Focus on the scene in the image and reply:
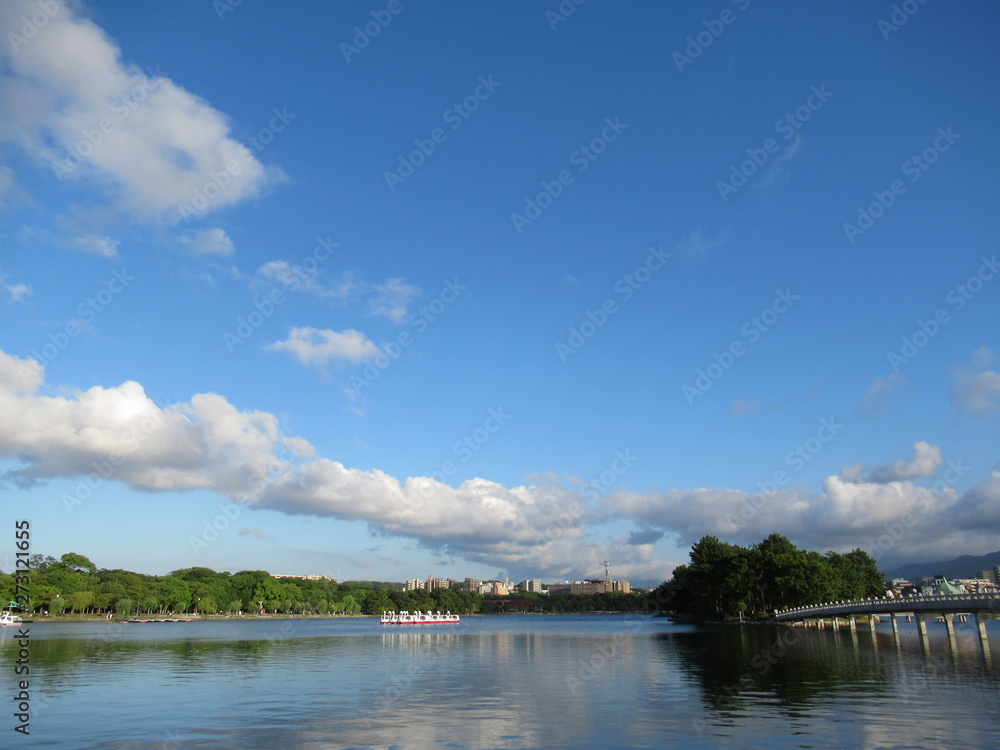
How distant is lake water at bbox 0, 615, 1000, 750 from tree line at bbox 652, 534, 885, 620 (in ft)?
176

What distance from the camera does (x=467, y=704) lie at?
28.5 m

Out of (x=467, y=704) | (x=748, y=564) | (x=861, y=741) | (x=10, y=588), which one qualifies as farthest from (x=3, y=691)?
(x=10, y=588)

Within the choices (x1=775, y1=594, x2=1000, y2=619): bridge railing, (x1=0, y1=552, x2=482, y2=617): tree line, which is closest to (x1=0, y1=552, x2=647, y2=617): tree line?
(x1=0, y1=552, x2=482, y2=617): tree line

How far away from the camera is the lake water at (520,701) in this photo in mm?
21453

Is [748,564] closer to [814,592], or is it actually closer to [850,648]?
[814,592]

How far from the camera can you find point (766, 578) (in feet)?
354

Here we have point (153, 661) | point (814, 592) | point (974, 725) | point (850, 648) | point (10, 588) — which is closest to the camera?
point (974, 725)

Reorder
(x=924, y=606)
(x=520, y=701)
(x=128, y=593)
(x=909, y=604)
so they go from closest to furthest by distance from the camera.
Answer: (x=520, y=701) → (x=924, y=606) → (x=909, y=604) → (x=128, y=593)

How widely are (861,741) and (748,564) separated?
94.1 metres

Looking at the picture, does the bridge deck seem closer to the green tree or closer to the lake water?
the lake water

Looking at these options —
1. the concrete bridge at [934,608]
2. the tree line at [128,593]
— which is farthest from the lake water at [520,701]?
the tree line at [128,593]

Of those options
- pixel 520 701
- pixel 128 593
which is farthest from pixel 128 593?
pixel 520 701

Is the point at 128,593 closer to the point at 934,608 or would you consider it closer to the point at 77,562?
the point at 77,562

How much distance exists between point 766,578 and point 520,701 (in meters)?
91.3
